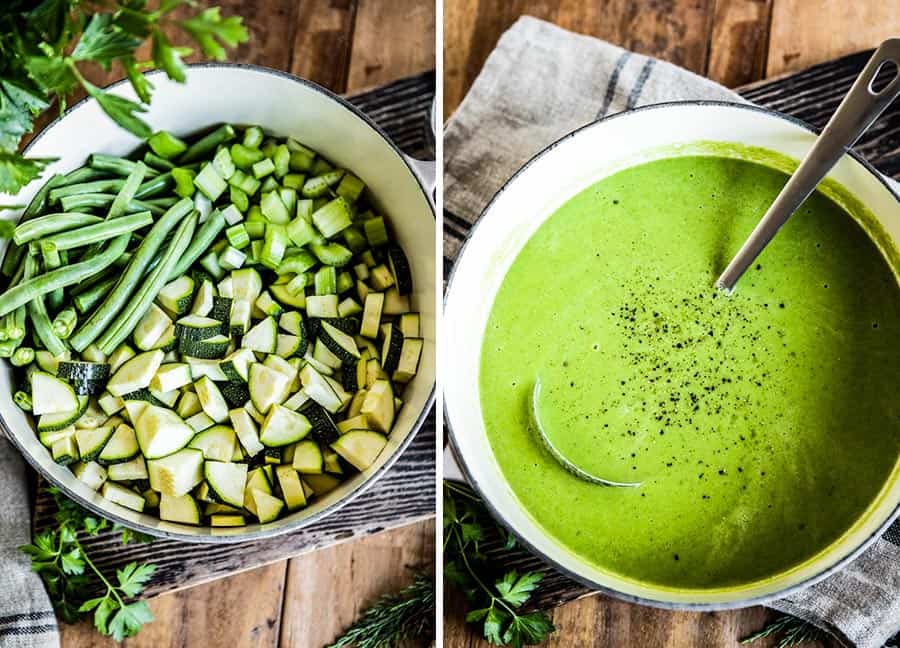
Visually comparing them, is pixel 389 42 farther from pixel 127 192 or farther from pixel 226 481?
pixel 226 481

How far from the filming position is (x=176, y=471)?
3.56 feet

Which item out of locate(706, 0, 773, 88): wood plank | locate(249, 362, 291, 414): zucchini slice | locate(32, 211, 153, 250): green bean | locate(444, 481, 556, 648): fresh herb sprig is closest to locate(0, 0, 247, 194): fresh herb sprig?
locate(32, 211, 153, 250): green bean

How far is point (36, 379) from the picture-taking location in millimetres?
1094

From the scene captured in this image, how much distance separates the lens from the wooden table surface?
117 cm

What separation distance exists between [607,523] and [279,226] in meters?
0.58

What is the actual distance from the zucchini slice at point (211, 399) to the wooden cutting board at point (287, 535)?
0.20 meters

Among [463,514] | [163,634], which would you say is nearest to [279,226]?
[463,514]

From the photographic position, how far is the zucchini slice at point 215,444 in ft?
3.61

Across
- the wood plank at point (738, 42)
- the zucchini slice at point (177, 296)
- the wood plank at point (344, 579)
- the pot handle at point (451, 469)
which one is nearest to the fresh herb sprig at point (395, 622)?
the wood plank at point (344, 579)

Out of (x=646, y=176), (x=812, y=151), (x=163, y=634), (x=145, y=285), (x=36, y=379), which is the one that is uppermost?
(x=812, y=151)

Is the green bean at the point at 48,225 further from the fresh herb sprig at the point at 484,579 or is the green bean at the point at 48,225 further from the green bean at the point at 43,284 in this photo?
the fresh herb sprig at the point at 484,579

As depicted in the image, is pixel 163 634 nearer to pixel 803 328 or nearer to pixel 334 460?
pixel 334 460

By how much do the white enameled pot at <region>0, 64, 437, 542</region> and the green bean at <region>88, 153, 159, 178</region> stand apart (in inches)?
0.6

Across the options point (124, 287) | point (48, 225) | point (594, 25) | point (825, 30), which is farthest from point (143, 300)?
point (825, 30)
